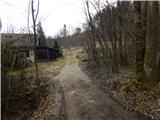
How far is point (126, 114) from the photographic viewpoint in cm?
1077

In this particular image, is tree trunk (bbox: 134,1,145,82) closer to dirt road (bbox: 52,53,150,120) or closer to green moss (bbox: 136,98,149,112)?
dirt road (bbox: 52,53,150,120)

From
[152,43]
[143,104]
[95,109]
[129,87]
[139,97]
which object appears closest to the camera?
[143,104]

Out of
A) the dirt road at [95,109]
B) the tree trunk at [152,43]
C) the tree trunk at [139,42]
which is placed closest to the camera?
the dirt road at [95,109]

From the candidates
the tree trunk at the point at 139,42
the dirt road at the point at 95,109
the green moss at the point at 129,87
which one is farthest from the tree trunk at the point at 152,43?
the dirt road at the point at 95,109

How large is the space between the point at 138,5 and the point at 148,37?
217cm

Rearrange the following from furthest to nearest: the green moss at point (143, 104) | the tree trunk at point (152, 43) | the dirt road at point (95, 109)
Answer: the tree trunk at point (152, 43) < the green moss at point (143, 104) < the dirt road at point (95, 109)

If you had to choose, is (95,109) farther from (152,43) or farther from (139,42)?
(139,42)

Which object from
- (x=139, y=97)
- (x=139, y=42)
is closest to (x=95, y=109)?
(x=139, y=97)

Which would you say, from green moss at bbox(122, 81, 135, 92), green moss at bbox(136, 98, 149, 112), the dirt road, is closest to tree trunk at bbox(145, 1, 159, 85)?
green moss at bbox(122, 81, 135, 92)

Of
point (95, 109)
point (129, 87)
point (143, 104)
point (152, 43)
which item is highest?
point (152, 43)

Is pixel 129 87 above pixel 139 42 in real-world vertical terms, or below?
below

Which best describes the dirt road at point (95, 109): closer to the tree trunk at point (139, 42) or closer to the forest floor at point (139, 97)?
the forest floor at point (139, 97)

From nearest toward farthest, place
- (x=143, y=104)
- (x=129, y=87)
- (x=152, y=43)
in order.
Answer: (x=143, y=104), (x=152, y=43), (x=129, y=87)

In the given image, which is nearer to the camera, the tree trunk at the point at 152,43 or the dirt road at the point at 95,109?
the dirt road at the point at 95,109
